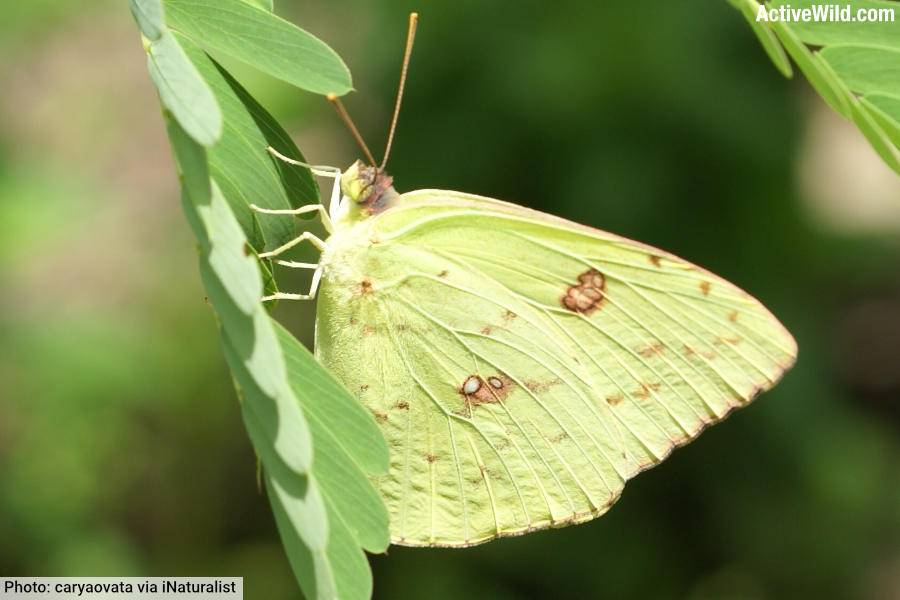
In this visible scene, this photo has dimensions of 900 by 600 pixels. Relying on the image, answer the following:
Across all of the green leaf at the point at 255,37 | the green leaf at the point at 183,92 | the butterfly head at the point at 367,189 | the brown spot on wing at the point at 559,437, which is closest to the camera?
the green leaf at the point at 183,92

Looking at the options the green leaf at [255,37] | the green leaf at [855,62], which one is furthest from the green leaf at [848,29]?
the green leaf at [255,37]

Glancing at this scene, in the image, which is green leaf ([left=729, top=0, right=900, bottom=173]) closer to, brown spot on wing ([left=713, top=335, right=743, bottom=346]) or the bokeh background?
brown spot on wing ([left=713, top=335, right=743, bottom=346])

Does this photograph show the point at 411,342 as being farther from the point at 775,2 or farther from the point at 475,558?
the point at 475,558

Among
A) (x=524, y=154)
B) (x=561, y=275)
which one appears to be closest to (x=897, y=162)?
(x=561, y=275)

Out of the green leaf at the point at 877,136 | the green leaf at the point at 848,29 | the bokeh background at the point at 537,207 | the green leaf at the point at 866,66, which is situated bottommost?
the bokeh background at the point at 537,207

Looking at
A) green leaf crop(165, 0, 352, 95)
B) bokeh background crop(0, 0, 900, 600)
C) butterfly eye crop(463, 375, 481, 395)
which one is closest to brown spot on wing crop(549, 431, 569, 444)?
butterfly eye crop(463, 375, 481, 395)

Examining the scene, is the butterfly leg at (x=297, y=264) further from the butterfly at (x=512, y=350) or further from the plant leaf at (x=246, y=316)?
the plant leaf at (x=246, y=316)

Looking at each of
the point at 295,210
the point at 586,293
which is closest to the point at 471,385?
the point at 586,293
